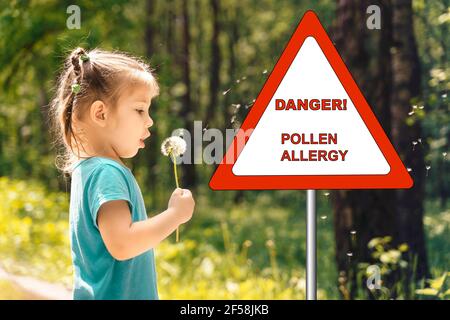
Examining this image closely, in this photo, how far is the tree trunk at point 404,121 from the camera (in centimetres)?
624

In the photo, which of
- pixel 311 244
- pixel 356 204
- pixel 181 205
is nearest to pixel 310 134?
pixel 311 244

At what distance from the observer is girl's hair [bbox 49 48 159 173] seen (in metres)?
2.99

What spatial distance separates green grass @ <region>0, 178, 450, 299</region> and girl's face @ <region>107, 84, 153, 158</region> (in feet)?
4.47

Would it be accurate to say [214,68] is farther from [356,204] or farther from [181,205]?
[181,205]

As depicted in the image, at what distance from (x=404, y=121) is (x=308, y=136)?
3097 mm

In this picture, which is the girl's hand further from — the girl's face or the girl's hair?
the girl's hair

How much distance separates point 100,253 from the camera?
2830 mm

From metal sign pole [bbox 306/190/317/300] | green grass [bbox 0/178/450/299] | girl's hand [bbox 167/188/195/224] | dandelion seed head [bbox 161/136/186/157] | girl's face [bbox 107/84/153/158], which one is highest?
girl's face [bbox 107/84/153/158]

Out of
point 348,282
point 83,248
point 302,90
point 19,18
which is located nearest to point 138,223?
point 83,248

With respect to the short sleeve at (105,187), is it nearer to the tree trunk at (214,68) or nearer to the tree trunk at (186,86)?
the tree trunk at (186,86)

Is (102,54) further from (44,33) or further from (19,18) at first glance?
(44,33)

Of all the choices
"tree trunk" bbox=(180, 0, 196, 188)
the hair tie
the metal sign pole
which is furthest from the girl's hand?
"tree trunk" bbox=(180, 0, 196, 188)

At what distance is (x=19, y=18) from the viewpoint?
771cm

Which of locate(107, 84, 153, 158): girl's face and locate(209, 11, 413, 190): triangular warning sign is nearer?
locate(107, 84, 153, 158): girl's face
